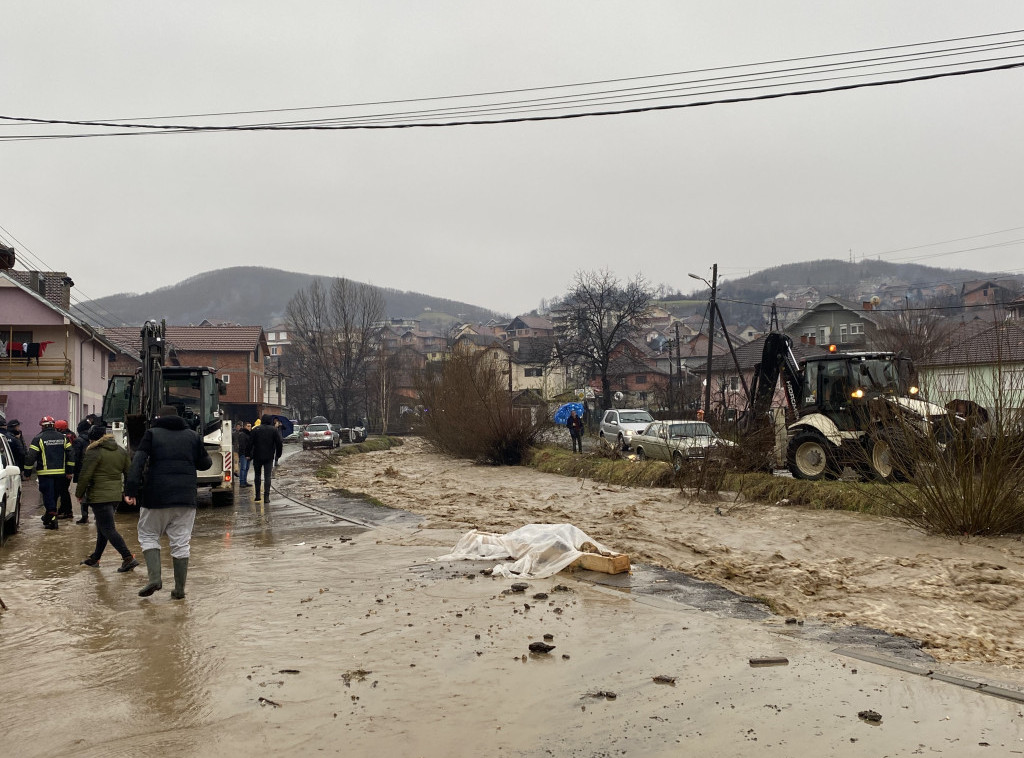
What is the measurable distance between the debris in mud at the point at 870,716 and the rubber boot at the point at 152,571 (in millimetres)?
7044

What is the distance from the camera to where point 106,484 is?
11.5 meters

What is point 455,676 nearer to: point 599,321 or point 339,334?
point 599,321

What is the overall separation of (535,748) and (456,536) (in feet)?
30.0

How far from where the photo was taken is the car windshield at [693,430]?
919 inches

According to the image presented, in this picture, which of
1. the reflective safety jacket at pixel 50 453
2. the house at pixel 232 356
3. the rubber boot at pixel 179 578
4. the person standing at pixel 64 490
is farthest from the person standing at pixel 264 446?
the house at pixel 232 356

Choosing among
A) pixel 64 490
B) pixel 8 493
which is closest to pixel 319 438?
pixel 64 490

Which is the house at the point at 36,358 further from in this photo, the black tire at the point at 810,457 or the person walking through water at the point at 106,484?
the person walking through water at the point at 106,484

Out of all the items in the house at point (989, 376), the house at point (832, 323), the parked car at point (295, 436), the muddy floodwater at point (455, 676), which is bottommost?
the parked car at point (295, 436)

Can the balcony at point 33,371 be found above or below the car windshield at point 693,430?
above

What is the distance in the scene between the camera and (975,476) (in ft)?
43.1

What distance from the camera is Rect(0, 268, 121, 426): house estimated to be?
42.4 meters

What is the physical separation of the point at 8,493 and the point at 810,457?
15.3 metres

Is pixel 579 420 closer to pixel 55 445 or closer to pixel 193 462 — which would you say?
pixel 55 445

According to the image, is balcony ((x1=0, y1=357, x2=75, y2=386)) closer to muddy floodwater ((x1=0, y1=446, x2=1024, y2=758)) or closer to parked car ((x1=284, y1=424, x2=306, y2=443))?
parked car ((x1=284, y1=424, x2=306, y2=443))
